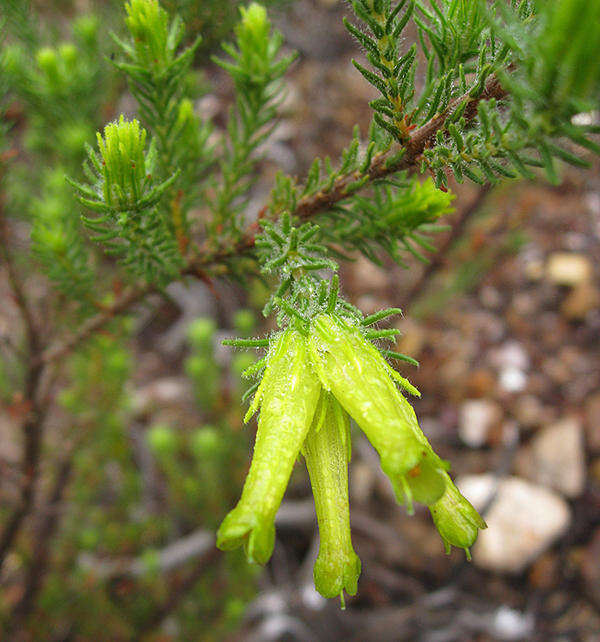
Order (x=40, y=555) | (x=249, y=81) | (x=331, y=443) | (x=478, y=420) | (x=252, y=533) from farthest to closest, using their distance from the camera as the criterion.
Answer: (x=478, y=420) → (x=40, y=555) → (x=249, y=81) → (x=331, y=443) → (x=252, y=533)

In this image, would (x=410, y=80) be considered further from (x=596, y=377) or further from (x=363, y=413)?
(x=596, y=377)

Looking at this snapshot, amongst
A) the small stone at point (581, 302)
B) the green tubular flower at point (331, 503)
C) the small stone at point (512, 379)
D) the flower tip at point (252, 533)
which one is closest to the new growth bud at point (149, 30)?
the green tubular flower at point (331, 503)

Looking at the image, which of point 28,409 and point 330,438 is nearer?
point 330,438

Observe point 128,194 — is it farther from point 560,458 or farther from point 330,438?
point 560,458

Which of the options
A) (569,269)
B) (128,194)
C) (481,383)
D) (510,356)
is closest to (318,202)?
(128,194)

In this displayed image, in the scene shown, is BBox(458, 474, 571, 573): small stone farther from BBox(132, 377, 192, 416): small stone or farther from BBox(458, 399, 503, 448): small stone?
BBox(132, 377, 192, 416): small stone

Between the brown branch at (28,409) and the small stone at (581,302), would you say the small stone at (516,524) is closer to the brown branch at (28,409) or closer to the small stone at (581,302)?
the small stone at (581,302)
